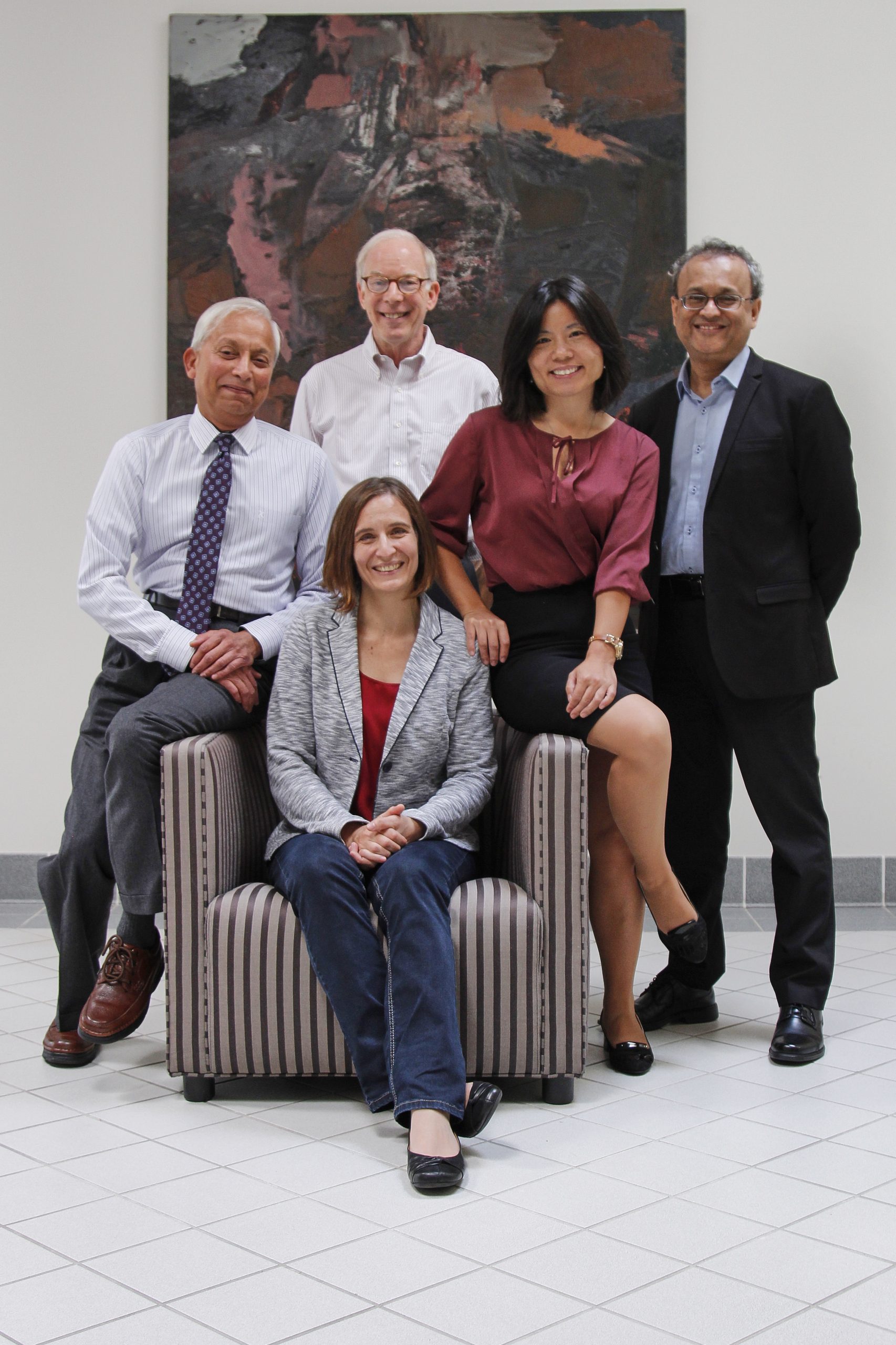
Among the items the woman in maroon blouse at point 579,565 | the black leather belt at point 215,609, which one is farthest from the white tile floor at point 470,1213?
the black leather belt at point 215,609

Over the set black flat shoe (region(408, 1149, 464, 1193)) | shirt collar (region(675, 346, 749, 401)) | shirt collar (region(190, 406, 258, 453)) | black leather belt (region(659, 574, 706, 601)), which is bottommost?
black flat shoe (region(408, 1149, 464, 1193))

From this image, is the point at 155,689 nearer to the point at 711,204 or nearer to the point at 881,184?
the point at 711,204

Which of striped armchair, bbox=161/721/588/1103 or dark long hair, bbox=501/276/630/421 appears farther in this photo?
dark long hair, bbox=501/276/630/421

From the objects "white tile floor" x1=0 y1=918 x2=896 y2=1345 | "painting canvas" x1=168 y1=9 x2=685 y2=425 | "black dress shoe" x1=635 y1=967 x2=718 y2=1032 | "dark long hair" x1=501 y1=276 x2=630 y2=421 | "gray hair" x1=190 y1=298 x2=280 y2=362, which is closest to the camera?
"white tile floor" x1=0 y1=918 x2=896 y2=1345

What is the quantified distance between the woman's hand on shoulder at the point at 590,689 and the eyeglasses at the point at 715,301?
83cm

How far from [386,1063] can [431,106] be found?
2.93m

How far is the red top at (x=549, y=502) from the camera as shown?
2660 mm

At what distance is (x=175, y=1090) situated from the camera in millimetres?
2592

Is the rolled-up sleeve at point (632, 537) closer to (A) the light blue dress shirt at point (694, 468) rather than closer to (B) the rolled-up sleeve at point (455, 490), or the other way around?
(A) the light blue dress shirt at point (694, 468)

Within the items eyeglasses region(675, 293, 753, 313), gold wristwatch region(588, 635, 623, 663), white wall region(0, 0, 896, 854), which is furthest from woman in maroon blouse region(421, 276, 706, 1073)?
white wall region(0, 0, 896, 854)

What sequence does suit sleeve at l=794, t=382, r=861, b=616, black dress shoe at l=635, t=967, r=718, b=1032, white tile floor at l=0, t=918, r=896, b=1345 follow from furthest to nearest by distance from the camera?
black dress shoe at l=635, t=967, r=718, b=1032 < suit sleeve at l=794, t=382, r=861, b=616 < white tile floor at l=0, t=918, r=896, b=1345

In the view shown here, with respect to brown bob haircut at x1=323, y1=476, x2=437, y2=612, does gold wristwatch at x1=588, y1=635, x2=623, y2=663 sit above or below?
below

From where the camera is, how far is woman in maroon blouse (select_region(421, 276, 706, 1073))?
103 inches

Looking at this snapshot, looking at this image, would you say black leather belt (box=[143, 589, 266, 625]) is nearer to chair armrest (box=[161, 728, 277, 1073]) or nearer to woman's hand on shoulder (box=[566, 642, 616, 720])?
chair armrest (box=[161, 728, 277, 1073])
